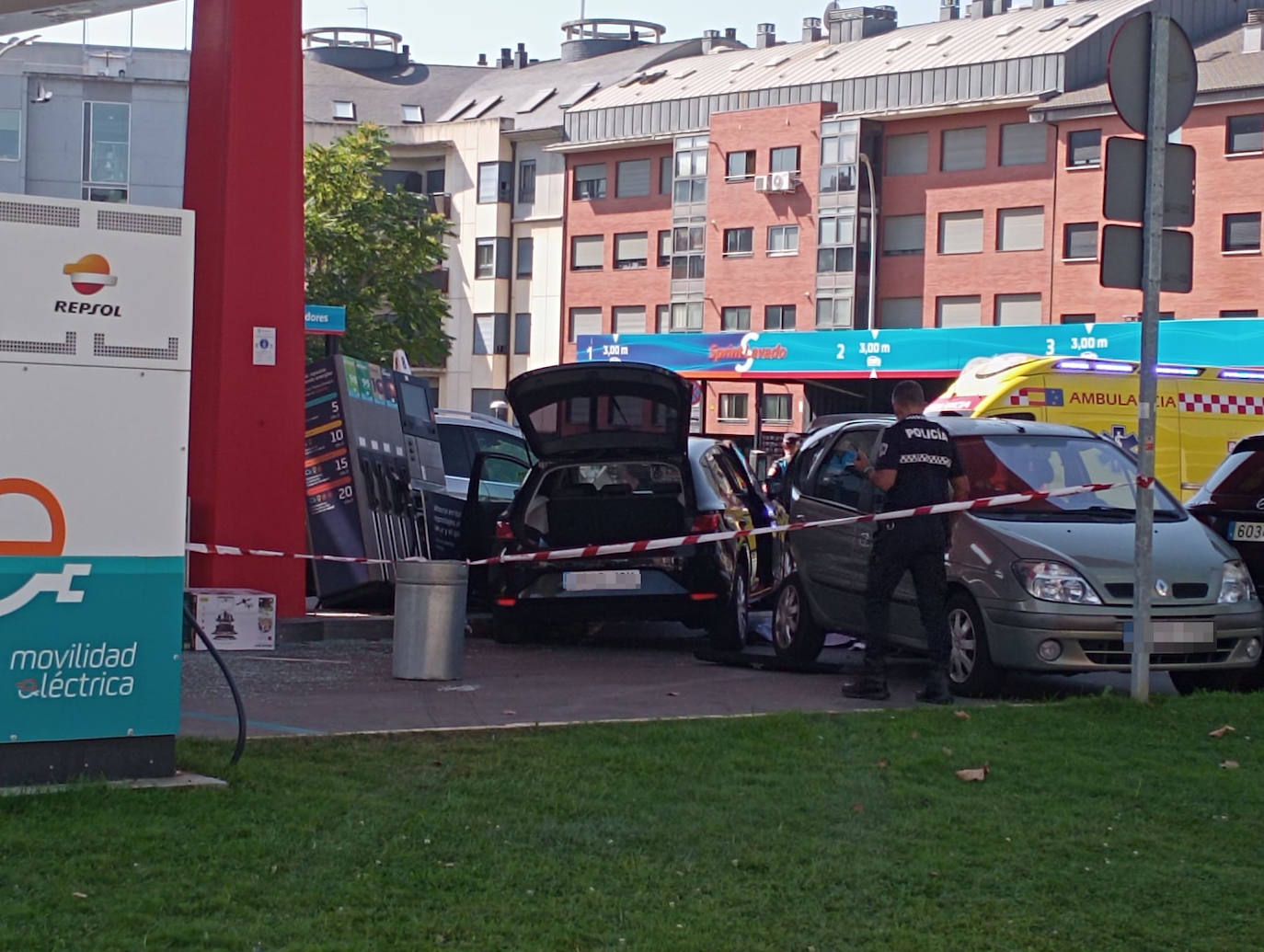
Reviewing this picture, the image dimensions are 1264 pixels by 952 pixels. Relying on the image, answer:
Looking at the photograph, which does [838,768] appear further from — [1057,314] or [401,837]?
[1057,314]

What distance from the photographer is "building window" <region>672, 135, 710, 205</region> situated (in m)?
70.6

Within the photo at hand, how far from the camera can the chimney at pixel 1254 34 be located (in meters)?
57.7

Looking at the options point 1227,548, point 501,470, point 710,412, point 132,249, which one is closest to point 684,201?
point 710,412

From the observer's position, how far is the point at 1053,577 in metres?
11.1

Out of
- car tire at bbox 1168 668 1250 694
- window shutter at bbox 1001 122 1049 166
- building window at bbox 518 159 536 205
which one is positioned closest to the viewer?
car tire at bbox 1168 668 1250 694

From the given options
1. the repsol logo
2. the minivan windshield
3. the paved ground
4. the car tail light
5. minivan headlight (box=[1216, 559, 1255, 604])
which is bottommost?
the paved ground

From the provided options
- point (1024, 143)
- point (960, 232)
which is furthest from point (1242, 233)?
point (960, 232)

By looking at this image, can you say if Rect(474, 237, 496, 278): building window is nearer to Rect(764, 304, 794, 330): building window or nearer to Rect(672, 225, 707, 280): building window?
Rect(672, 225, 707, 280): building window

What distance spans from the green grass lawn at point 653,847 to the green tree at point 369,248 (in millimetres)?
51836

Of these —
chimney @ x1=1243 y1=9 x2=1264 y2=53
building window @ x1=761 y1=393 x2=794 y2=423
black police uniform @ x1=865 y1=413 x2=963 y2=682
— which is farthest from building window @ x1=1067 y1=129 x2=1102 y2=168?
black police uniform @ x1=865 y1=413 x2=963 y2=682

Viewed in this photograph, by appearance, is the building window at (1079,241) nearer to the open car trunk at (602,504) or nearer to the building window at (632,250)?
the building window at (632,250)

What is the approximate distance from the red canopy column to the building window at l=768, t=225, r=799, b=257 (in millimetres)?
54294

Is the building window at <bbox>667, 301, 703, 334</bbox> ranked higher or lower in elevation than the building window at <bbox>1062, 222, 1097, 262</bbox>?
lower

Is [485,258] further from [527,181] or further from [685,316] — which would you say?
[685,316]
